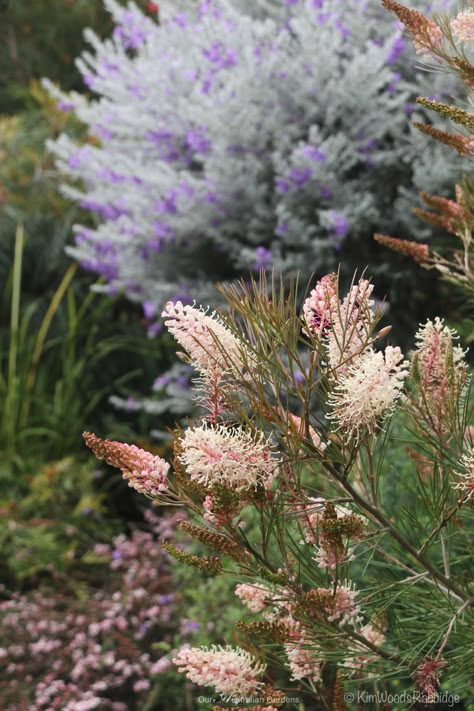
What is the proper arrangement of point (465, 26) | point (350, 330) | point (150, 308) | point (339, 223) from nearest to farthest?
point (350, 330) → point (465, 26) → point (339, 223) → point (150, 308)

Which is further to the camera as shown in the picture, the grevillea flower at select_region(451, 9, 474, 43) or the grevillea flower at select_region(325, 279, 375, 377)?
the grevillea flower at select_region(451, 9, 474, 43)

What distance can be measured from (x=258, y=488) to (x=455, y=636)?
1.29 ft

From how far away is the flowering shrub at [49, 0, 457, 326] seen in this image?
134 inches

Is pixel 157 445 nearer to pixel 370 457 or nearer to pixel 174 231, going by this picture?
pixel 174 231

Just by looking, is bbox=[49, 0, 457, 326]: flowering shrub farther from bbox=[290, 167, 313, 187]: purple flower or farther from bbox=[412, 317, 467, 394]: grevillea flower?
bbox=[412, 317, 467, 394]: grevillea flower

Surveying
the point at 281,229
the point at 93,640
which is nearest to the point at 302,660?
the point at 93,640

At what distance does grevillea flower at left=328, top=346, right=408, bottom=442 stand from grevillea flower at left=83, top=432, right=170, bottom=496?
211mm

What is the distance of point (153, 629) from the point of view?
2928mm

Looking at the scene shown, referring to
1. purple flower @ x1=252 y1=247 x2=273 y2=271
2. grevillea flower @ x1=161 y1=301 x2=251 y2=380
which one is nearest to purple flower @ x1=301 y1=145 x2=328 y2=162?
purple flower @ x1=252 y1=247 x2=273 y2=271

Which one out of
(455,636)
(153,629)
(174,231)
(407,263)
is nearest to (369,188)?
(407,263)

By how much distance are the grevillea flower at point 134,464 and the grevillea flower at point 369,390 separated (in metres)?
0.21

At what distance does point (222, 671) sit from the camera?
1032mm

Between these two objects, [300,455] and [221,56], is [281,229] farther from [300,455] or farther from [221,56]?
[300,455]

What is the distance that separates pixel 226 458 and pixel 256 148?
9.41 ft
